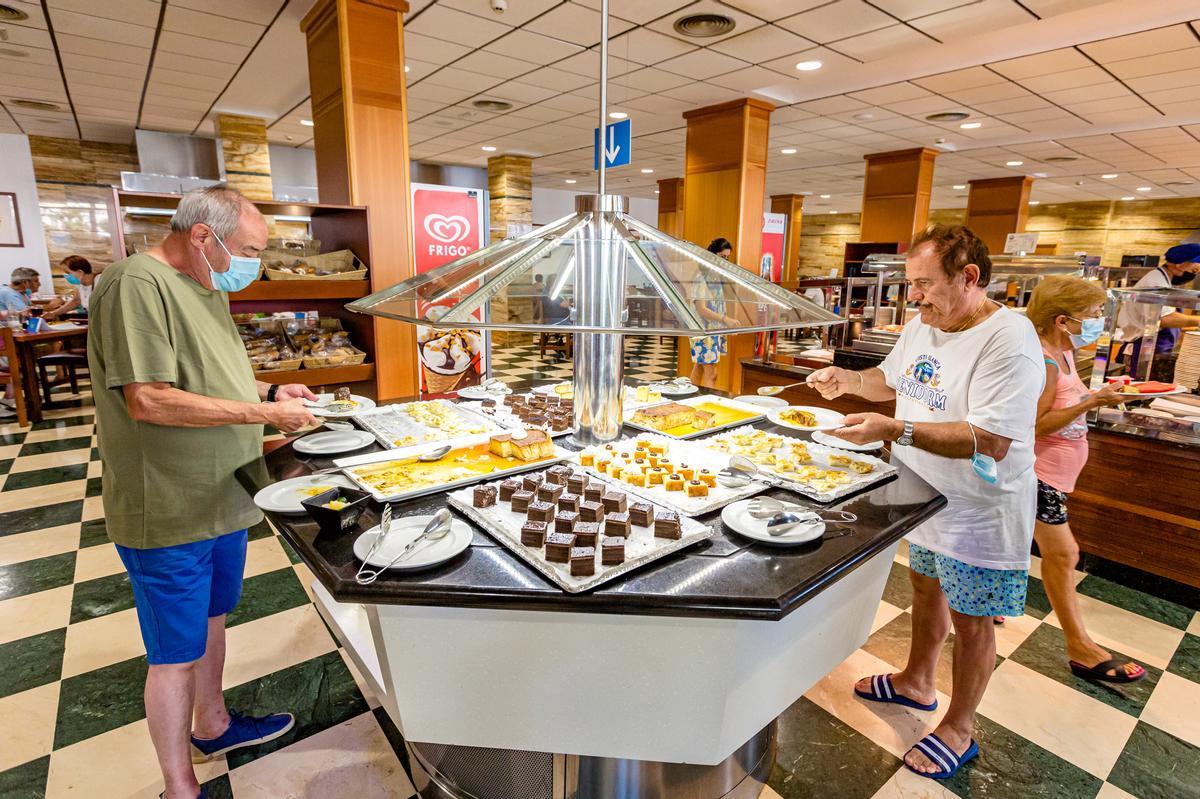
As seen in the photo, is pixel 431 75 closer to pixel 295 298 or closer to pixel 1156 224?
pixel 295 298

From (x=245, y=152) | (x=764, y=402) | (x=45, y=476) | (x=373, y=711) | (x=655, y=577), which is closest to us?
(x=655, y=577)

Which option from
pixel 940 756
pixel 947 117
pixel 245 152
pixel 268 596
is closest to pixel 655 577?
pixel 940 756

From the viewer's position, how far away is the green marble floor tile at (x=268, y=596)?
273 cm

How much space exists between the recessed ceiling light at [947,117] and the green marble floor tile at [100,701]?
321 inches

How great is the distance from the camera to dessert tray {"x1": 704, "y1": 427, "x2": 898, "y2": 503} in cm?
170

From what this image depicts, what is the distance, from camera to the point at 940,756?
75.1 inches

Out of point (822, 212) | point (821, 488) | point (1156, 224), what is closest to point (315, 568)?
point (821, 488)

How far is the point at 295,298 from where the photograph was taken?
11.2 ft

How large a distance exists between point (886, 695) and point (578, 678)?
1488 millimetres

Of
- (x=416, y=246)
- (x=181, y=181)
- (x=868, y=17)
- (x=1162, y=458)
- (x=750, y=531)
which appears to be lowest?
(x=1162, y=458)

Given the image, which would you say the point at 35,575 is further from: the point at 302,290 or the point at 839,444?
the point at 839,444

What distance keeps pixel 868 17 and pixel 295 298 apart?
14.0 ft

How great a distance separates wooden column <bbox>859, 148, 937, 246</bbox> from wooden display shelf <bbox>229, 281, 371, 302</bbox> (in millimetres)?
7701

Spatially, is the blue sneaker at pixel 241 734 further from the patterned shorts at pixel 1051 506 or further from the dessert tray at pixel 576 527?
the patterned shorts at pixel 1051 506
